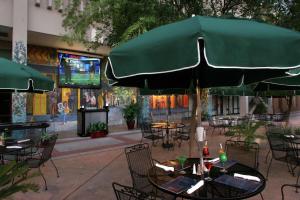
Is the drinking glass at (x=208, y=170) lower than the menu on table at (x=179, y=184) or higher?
higher

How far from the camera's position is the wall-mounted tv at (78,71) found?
18.1 m

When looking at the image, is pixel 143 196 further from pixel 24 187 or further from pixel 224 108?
pixel 224 108

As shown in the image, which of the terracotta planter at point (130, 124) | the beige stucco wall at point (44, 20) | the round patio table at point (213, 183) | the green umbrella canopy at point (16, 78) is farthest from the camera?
the terracotta planter at point (130, 124)

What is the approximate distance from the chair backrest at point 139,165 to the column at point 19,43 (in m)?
9.30

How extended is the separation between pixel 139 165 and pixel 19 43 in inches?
397

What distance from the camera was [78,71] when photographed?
1905 centimetres

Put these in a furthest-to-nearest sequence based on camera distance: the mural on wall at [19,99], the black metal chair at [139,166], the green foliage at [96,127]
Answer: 1. the green foliage at [96,127]
2. the mural on wall at [19,99]
3. the black metal chair at [139,166]

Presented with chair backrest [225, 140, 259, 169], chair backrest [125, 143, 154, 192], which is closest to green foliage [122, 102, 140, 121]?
chair backrest [225, 140, 259, 169]

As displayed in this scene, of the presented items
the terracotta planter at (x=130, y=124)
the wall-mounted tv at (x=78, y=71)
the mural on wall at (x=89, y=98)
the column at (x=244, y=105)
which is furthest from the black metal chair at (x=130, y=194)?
the column at (x=244, y=105)

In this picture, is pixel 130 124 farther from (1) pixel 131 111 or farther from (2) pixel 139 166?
(2) pixel 139 166

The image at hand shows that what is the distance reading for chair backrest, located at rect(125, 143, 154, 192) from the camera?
14.5 ft

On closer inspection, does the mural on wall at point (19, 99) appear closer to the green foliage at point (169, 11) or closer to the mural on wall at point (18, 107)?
the mural on wall at point (18, 107)

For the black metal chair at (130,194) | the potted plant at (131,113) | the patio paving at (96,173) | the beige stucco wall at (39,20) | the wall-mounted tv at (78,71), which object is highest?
the beige stucco wall at (39,20)

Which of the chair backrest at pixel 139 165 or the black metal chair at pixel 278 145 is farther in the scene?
the black metal chair at pixel 278 145
